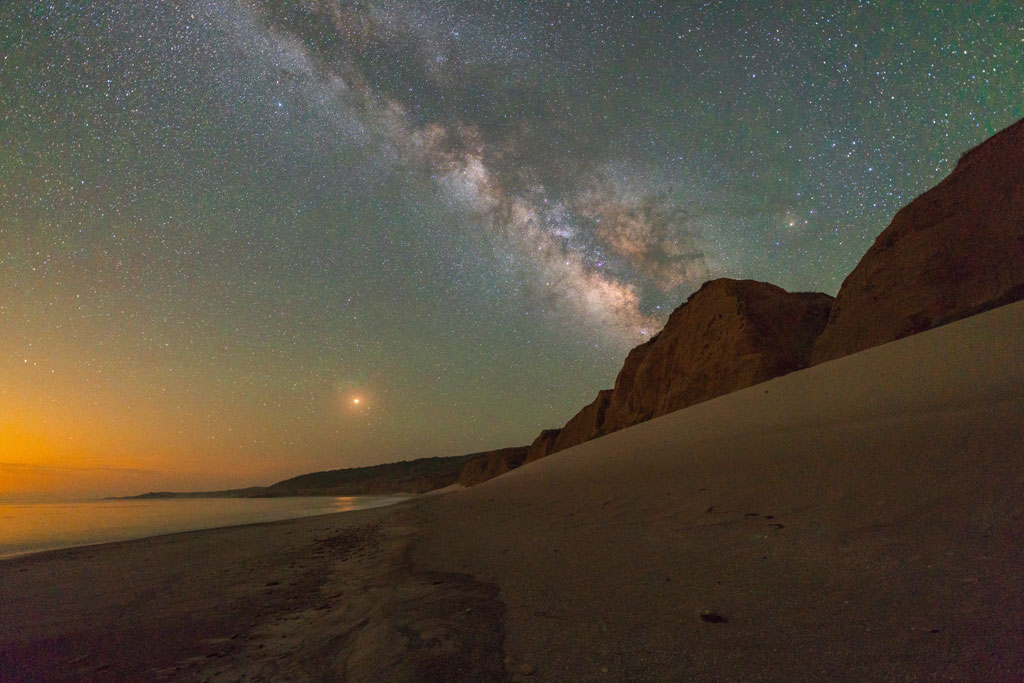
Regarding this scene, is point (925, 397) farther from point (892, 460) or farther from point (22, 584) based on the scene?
point (22, 584)

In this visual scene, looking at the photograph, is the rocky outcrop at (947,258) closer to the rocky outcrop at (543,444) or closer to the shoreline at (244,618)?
the shoreline at (244,618)

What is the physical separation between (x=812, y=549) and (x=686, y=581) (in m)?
1.06

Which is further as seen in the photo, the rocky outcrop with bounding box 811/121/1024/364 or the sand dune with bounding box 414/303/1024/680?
the rocky outcrop with bounding box 811/121/1024/364

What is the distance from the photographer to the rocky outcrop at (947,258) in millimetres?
14758

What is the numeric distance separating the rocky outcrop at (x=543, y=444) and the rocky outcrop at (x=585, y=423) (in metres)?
2.93

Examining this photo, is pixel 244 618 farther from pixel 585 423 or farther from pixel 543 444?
pixel 543 444

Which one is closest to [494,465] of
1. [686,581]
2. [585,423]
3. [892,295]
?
[585,423]

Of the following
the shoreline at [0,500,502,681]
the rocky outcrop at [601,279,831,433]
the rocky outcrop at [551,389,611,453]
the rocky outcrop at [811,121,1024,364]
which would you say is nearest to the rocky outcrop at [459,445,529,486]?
the rocky outcrop at [551,389,611,453]

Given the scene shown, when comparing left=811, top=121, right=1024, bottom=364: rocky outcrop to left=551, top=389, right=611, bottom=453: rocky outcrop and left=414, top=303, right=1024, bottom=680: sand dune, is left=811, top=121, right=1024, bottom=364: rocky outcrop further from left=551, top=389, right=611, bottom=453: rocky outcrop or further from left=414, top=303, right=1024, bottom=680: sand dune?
left=551, top=389, right=611, bottom=453: rocky outcrop

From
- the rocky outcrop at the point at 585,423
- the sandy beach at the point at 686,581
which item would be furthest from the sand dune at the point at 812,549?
the rocky outcrop at the point at 585,423

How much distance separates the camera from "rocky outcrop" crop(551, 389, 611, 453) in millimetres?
40344

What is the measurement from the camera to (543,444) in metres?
51.3

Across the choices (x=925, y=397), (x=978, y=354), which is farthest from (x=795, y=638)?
(x=978, y=354)

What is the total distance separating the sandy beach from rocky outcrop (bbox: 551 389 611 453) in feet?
105
